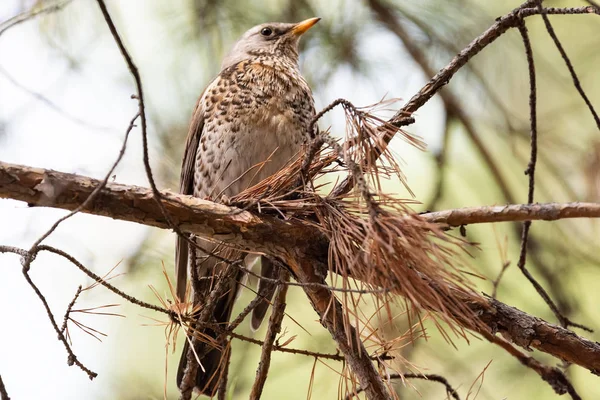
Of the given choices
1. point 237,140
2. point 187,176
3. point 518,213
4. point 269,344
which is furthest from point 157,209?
point 187,176

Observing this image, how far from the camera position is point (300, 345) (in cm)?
288

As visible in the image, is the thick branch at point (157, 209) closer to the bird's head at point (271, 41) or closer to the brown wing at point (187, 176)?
the brown wing at point (187, 176)

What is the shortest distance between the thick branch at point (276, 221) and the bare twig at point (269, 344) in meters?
0.16

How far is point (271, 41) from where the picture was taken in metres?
2.83

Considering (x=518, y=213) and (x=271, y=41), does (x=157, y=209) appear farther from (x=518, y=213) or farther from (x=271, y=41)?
(x=271, y=41)

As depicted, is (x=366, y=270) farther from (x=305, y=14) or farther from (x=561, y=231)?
(x=305, y=14)

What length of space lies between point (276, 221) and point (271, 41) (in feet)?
4.57

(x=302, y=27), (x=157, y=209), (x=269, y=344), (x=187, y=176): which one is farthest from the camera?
(x=302, y=27)

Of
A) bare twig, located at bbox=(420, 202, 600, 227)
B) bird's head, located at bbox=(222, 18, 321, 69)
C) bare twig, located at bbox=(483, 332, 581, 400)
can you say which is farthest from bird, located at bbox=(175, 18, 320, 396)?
bare twig, located at bbox=(483, 332, 581, 400)

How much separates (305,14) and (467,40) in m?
0.75

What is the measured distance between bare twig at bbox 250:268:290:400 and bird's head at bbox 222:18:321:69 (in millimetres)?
1215

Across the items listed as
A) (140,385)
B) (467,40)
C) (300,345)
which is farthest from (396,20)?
(140,385)

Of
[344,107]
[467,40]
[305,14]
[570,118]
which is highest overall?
[305,14]

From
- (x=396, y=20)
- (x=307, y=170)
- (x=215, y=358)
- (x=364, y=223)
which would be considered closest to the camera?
(x=364, y=223)
